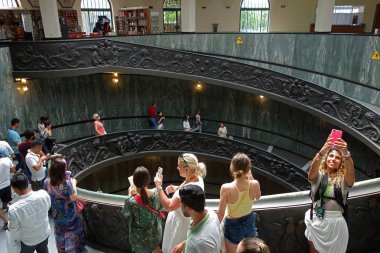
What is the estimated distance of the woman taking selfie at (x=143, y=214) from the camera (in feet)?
9.08

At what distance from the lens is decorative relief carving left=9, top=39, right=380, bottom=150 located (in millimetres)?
8422

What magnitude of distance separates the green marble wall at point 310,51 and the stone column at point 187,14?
0.45 meters

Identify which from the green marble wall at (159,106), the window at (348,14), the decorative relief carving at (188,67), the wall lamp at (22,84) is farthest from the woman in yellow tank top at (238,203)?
the window at (348,14)

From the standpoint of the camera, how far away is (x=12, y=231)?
2943mm

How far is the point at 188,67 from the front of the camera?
1123 cm

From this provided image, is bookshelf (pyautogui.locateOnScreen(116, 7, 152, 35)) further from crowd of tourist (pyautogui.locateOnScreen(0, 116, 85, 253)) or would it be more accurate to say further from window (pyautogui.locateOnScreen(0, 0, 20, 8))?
crowd of tourist (pyautogui.locateOnScreen(0, 116, 85, 253))

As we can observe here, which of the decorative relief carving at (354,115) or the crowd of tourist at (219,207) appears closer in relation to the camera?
the crowd of tourist at (219,207)

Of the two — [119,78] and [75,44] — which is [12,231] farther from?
[119,78]

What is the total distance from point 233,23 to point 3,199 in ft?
45.8

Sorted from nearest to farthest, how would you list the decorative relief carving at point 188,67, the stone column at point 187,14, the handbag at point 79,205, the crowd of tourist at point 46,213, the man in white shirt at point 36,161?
the crowd of tourist at point 46,213, the handbag at point 79,205, the man in white shirt at point 36,161, the decorative relief carving at point 188,67, the stone column at point 187,14

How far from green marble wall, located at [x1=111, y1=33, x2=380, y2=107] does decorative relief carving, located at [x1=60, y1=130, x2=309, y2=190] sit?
3440 millimetres

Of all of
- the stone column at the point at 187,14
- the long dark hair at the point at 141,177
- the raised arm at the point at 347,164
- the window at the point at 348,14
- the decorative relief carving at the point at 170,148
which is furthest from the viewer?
the window at the point at 348,14

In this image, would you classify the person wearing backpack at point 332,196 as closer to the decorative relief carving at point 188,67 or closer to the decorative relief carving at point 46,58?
the decorative relief carving at point 188,67

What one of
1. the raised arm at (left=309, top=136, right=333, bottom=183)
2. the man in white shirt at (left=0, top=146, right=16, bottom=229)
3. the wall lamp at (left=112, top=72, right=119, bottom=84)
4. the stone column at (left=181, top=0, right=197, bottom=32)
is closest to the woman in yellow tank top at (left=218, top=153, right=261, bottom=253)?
the raised arm at (left=309, top=136, right=333, bottom=183)
